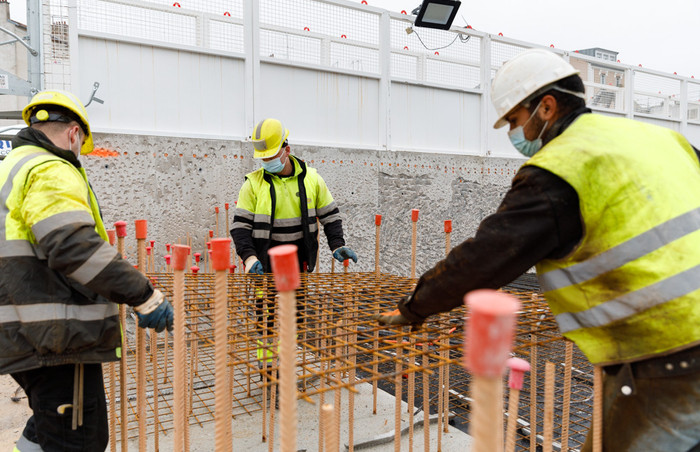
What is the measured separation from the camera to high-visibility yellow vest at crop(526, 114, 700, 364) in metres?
1.46

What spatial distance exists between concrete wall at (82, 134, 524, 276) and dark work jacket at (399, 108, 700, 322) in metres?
4.73

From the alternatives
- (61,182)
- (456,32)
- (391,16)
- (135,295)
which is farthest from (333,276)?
(456,32)

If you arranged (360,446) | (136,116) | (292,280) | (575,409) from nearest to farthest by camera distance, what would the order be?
(292,280), (360,446), (575,409), (136,116)

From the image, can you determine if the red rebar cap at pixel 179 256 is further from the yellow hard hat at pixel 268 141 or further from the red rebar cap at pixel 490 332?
the yellow hard hat at pixel 268 141

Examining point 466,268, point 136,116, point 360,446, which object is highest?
point 136,116

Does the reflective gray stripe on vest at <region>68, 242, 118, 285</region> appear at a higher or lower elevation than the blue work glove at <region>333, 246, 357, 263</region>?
higher

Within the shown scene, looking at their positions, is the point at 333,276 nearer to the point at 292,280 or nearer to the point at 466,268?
the point at 466,268

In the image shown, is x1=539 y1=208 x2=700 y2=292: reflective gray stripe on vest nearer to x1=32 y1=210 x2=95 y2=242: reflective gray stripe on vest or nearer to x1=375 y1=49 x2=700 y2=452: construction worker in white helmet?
x1=375 y1=49 x2=700 y2=452: construction worker in white helmet

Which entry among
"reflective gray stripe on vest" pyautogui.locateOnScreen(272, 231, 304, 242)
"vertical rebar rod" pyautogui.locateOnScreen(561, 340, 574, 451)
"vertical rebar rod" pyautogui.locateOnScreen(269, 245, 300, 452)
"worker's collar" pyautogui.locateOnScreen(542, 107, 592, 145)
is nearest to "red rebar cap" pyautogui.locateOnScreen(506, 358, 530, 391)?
"vertical rebar rod" pyautogui.locateOnScreen(561, 340, 574, 451)

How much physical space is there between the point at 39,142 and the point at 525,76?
2.05 m

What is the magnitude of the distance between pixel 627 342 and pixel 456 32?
25.6 ft

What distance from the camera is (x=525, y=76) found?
1759 millimetres

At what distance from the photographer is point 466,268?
5.32 feet

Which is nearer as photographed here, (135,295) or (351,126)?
(135,295)
